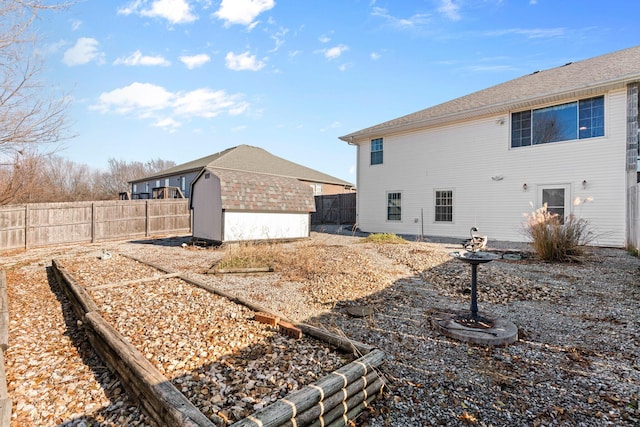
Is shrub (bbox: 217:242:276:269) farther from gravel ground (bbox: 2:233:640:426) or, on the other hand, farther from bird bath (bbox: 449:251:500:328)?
bird bath (bbox: 449:251:500:328)

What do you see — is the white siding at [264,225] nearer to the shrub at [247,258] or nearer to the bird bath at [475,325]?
the shrub at [247,258]

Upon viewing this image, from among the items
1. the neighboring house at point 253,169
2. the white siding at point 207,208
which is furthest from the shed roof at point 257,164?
the white siding at point 207,208

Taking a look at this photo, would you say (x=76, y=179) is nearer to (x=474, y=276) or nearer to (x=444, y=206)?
(x=444, y=206)

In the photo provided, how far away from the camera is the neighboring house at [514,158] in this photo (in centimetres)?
909

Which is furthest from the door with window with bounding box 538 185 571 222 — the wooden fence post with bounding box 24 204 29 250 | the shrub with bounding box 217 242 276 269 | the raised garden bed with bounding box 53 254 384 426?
the wooden fence post with bounding box 24 204 29 250

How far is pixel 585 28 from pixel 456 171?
6.05 metres

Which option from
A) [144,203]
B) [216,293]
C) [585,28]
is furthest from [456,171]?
[144,203]

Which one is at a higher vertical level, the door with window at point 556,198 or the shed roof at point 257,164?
the shed roof at point 257,164

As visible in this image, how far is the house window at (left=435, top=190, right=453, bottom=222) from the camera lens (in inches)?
492

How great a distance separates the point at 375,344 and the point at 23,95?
7098mm

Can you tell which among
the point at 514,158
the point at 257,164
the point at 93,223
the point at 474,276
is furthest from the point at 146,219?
the point at 514,158

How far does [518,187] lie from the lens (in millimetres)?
10820

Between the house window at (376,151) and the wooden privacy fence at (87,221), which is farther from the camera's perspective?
the house window at (376,151)

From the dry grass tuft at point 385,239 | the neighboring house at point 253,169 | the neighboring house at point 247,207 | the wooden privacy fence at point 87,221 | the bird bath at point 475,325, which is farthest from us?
the neighboring house at point 253,169
